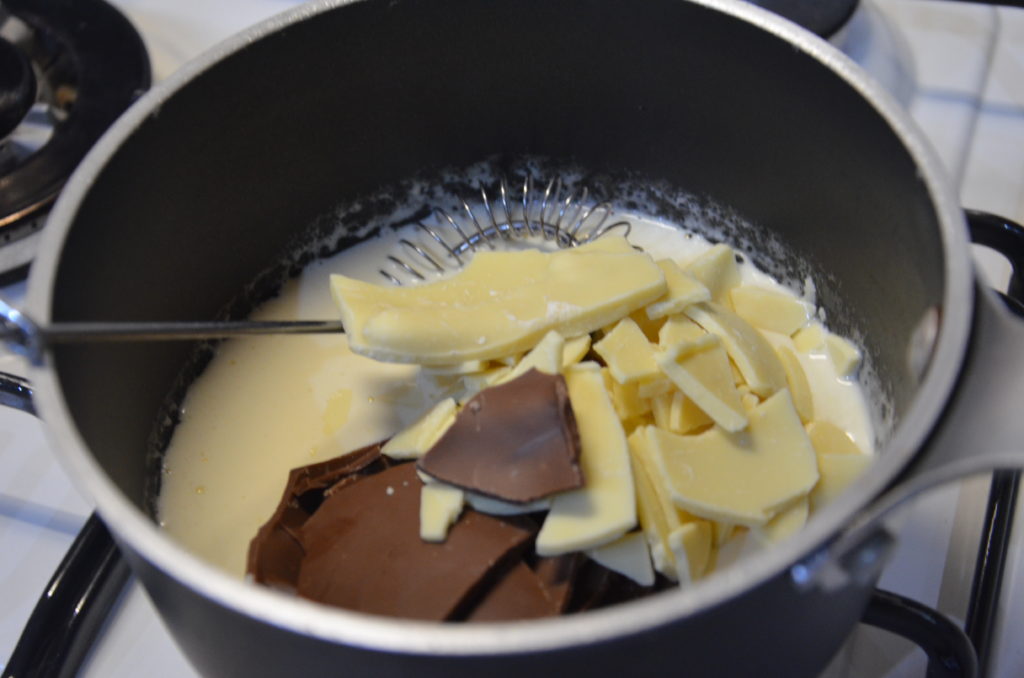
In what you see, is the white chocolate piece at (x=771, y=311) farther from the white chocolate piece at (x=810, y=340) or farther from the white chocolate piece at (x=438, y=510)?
the white chocolate piece at (x=438, y=510)

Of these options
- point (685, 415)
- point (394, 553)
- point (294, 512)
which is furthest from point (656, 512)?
point (294, 512)

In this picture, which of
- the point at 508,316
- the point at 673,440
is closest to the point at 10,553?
the point at 508,316

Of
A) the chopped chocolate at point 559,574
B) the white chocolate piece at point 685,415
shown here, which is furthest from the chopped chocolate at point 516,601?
the white chocolate piece at point 685,415

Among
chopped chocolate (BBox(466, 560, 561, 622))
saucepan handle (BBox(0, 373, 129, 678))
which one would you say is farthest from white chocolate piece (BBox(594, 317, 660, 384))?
saucepan handle (BBox(0, 373, 129, 678))

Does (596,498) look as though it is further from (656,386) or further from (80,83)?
(80,83)

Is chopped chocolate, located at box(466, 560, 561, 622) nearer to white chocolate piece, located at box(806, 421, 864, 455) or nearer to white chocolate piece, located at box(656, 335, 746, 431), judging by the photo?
white chocolate piece, located at box(656, 335, 746, 431)

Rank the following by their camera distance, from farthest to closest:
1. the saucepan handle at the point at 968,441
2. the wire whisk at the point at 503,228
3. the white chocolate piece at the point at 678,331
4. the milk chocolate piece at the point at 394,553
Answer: the wire whisk at the point at 503,228
the white chocolate piece at the point at 678,331
the milk chocolate piece at the point at 394,553
the saucepan handle at the point at 968,441
